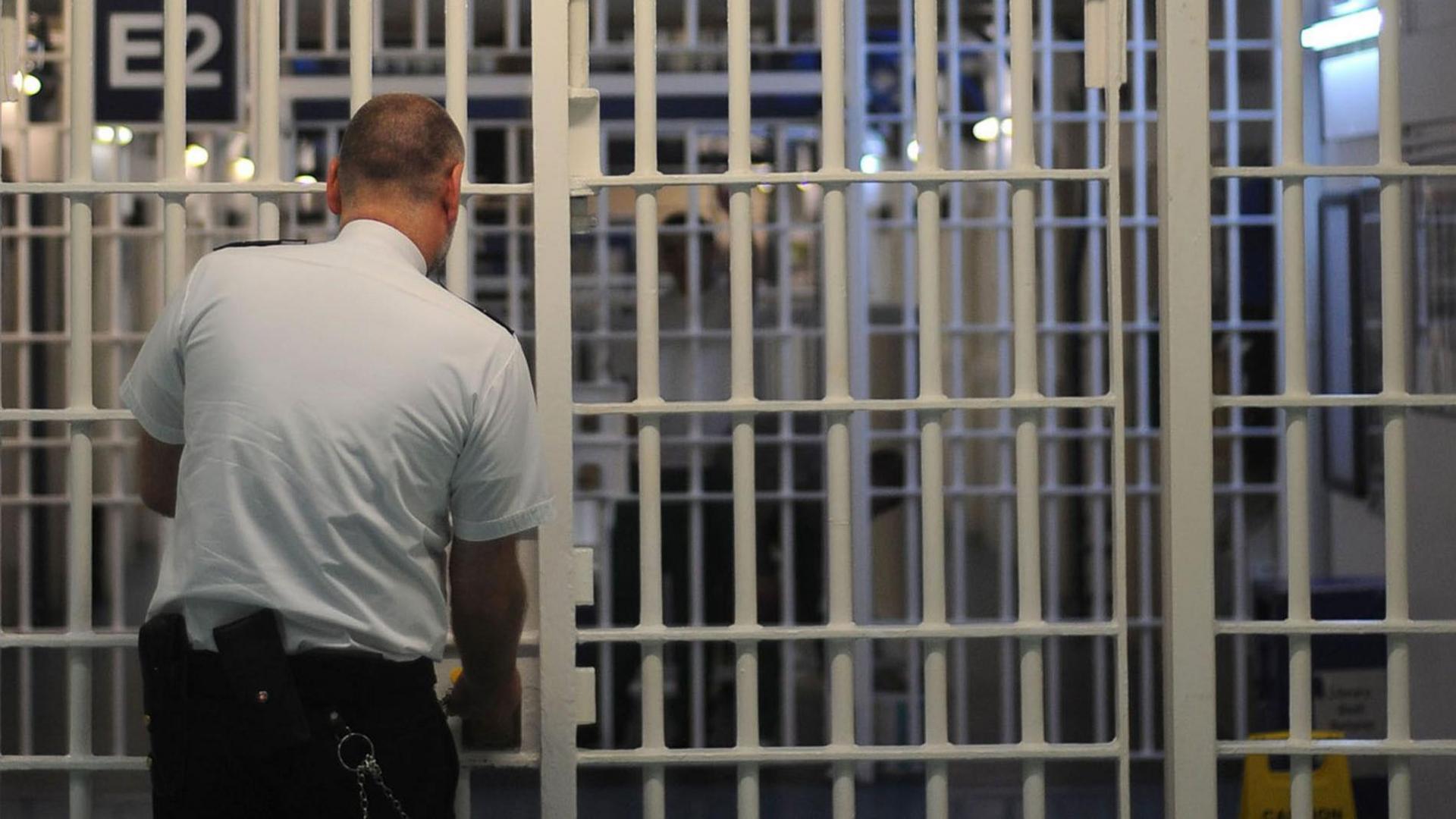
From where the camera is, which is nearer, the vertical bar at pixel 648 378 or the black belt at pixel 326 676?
the black belt at pixel 326 676

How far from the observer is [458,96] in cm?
222

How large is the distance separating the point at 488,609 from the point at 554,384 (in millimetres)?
362

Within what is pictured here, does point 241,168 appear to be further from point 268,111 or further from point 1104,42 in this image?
point 1104,42

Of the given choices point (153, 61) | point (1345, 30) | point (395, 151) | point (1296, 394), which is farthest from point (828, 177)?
point (1345, 30)

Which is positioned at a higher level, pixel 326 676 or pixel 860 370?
pixel 860 370

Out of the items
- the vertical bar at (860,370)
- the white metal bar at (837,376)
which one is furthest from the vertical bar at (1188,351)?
the vertical bar at (860,370)

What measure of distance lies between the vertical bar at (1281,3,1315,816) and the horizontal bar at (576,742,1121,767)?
27 centimetres

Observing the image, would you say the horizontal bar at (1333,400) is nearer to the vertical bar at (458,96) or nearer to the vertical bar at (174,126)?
the vertical bar at (458,96)

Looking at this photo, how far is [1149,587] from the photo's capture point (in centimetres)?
458

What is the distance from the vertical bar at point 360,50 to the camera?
7.24 ft

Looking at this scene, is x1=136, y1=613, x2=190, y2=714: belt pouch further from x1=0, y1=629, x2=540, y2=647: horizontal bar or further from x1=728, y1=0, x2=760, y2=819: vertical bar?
x1=728, y1=0, x2=760, y2=819: vertical bar

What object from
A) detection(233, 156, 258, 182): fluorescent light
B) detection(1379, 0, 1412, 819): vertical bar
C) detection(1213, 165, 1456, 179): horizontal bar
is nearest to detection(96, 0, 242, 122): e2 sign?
detection(233, 156, 258, 182): fluorescent light

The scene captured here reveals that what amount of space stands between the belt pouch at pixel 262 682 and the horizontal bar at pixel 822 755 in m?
0.54

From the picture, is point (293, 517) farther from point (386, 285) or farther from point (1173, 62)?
point (1173, 62)
